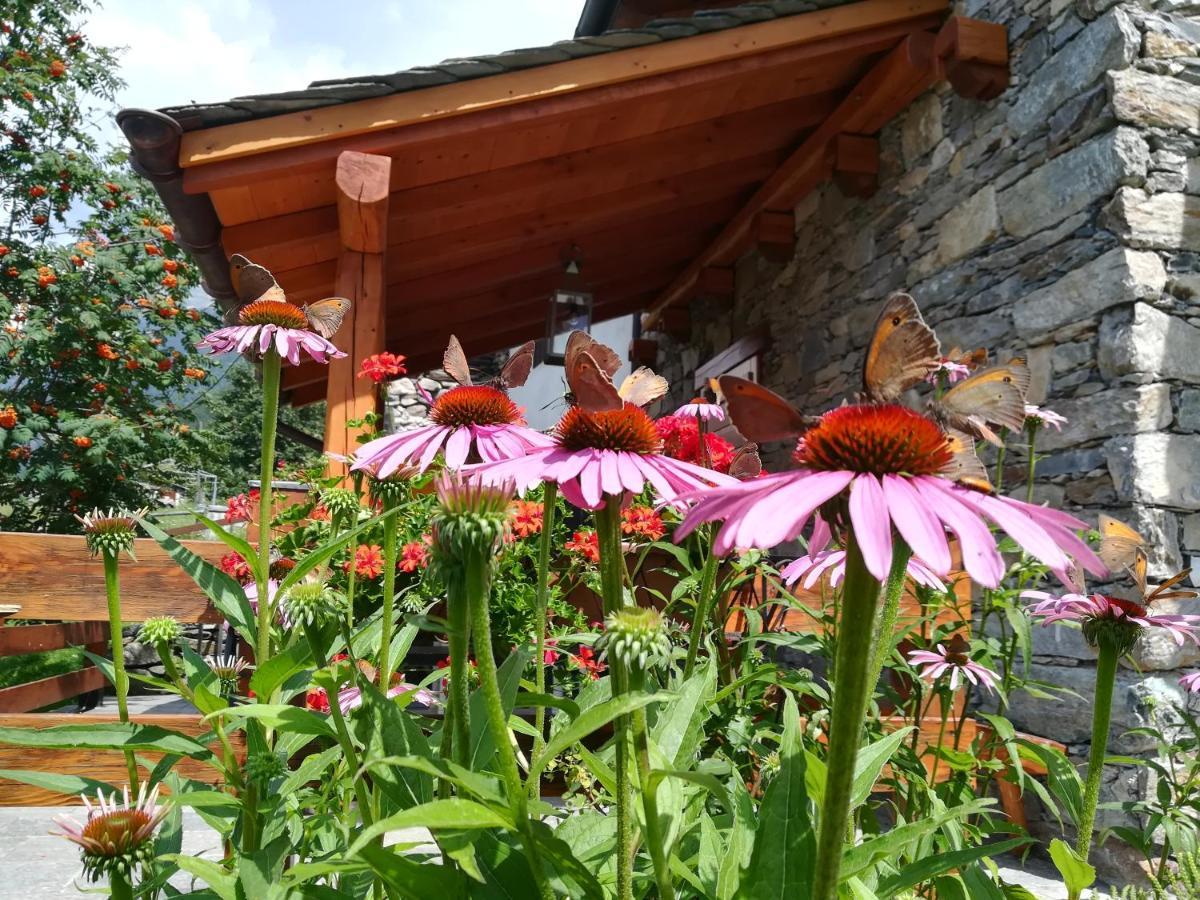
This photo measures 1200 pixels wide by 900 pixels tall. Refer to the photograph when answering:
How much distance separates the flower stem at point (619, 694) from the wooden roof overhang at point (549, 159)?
2770mm

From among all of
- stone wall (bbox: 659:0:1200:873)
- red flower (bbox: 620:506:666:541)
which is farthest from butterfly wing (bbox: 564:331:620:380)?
stone wall (bbox: 659:0:1200:873)

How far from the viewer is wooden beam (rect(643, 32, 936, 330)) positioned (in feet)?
12.3

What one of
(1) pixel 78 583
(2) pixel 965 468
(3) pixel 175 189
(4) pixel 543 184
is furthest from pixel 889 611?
(4) pixel 543 184

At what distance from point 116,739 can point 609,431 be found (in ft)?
1.87

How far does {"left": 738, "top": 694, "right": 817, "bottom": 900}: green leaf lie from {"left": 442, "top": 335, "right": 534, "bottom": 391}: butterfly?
533 millimetres

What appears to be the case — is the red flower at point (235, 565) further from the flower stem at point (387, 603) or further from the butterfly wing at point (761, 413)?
the butterfly wing at point (761, 413)

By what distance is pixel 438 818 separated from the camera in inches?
18.8

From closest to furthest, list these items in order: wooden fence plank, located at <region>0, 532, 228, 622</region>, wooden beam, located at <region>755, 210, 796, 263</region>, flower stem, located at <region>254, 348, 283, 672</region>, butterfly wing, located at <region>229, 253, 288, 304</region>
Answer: flower stem, located at <region>254, 348, 283, 672</region>
butterfly wing, located at <region>229, 253, 288, 304</region>
wooden fence plank, located at <region>0, 532, 228, 622</region>
wooden beam, located at <region>755, 210, 796, 263</region>

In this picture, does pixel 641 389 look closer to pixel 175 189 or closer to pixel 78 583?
pixel 78 583

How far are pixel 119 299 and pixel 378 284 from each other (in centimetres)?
449

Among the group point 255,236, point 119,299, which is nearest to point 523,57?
point 255,236

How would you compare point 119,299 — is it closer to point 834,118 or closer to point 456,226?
point 456,226

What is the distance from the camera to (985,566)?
0.50m

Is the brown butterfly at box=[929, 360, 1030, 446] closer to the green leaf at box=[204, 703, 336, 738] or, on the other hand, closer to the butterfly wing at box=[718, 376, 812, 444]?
the butterfly wing at box=[718, 376, 812, 444]
